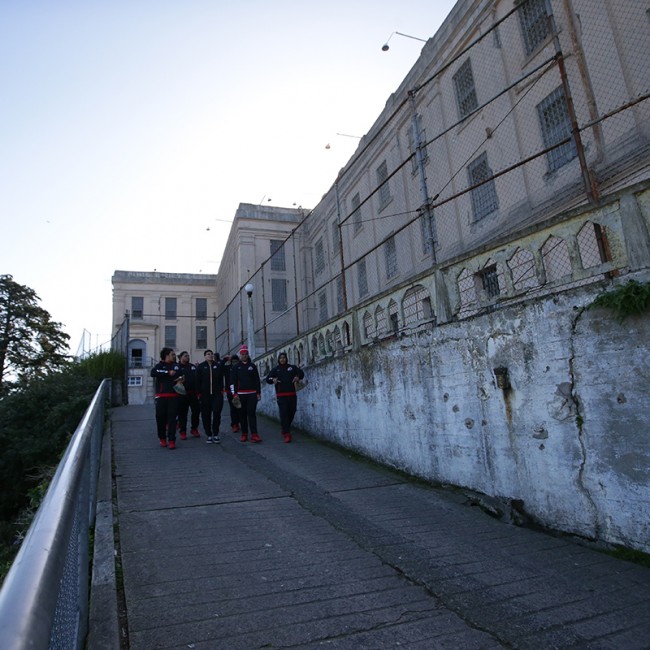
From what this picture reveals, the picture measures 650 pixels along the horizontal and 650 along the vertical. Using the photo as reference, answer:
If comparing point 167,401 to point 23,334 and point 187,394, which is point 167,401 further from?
point 23,334

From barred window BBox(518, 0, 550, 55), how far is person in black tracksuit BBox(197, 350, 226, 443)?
1083cm

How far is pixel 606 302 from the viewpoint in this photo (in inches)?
155

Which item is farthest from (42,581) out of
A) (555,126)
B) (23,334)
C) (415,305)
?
(23,334)

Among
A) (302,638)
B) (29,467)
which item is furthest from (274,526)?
(29,467)

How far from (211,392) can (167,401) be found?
Result: 1.05 metres

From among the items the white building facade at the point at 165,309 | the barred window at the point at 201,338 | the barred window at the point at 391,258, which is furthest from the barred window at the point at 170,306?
the barred window at the point at 391,258

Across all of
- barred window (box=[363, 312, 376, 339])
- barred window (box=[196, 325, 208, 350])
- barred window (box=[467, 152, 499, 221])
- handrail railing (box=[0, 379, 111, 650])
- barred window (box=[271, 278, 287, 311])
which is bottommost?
handrail railing (box=[0, 379, 111, 650])

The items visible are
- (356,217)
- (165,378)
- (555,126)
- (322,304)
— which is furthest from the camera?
(322,304)

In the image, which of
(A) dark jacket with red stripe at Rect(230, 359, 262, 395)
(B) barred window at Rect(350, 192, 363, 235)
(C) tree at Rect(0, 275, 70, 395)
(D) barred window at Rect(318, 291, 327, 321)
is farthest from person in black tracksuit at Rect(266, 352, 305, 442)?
(C) tree at Rect(0, 275, 70, 395)

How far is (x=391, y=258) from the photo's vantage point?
1845 centimetres

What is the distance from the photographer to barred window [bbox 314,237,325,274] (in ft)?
80.1

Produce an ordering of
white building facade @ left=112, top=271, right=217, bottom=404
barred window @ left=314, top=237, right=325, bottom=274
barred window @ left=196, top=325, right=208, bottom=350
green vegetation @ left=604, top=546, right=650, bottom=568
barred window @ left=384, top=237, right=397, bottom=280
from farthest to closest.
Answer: barred window @ left=196, top=325, right=208, bottom=350 < white building facade @ left=112, top=271, right=217, bottom=404 < barred window @ left=314, top=237, right=325, bottom=274 < barred window @ left=384, top=237, right=397, bottom=280 < green vegetation @ left=604, top=546, right=650, bottom=568

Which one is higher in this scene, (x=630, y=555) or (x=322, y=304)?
(x=322, y=304)

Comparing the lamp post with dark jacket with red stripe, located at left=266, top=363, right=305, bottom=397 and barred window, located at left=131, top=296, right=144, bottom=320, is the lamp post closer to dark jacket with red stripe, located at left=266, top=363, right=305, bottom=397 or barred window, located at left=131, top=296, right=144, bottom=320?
dark jacket with red stripe, located at left=266, top=363, right=305, bottom=397
